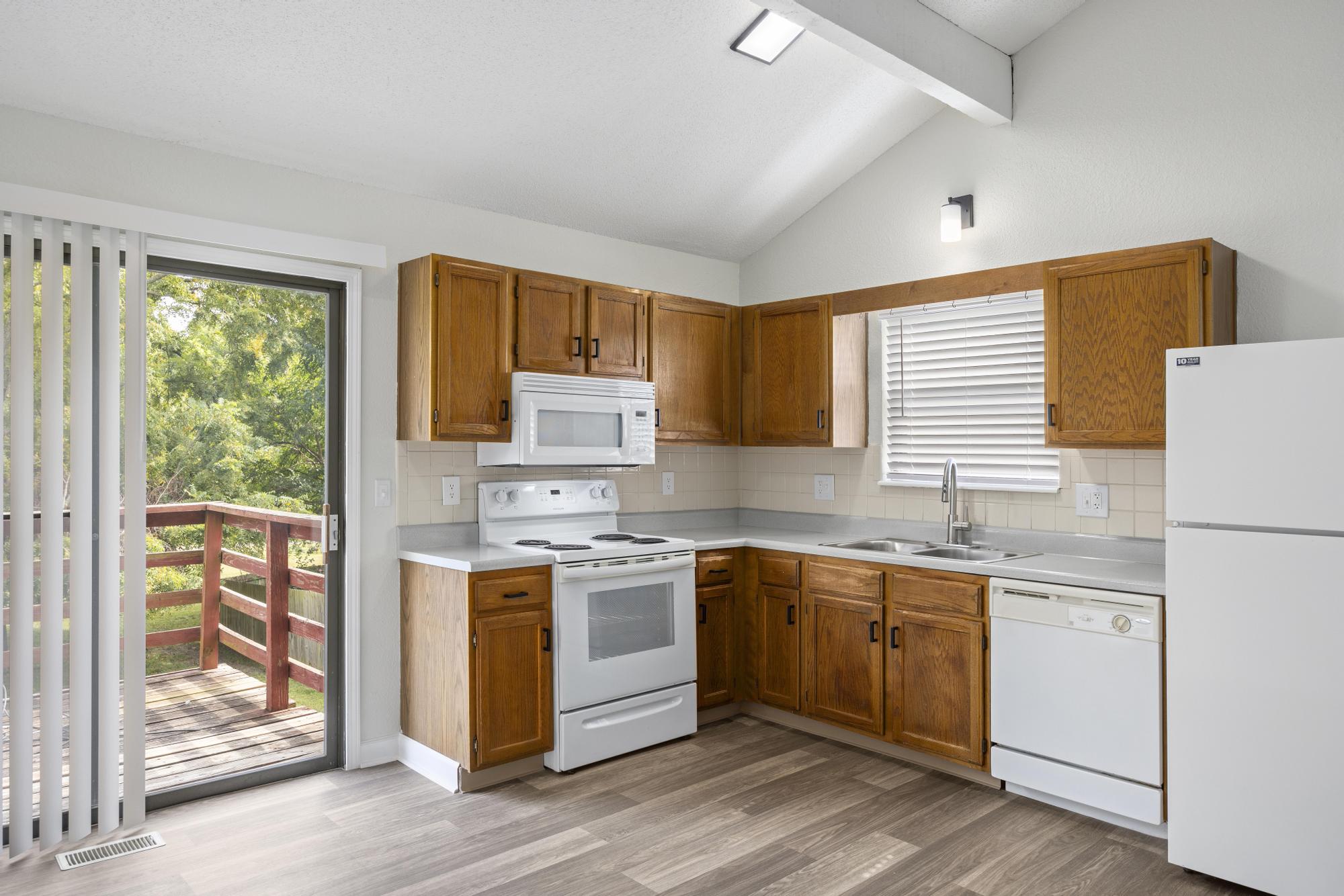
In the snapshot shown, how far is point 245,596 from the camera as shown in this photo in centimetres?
338

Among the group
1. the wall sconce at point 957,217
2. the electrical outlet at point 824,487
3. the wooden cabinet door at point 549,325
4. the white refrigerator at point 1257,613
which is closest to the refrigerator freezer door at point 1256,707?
the white refrigerator at point 1257,613

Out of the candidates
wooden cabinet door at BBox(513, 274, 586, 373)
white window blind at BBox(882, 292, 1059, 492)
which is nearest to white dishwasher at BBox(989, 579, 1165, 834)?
white window blind at BBox(882, 292, 1059, 492)

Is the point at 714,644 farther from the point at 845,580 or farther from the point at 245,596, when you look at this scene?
the point at 245,596

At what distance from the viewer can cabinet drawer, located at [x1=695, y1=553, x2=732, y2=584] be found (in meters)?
4.10

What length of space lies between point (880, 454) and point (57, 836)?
3.66 metres

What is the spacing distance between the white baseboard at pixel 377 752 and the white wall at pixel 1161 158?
10.3ft

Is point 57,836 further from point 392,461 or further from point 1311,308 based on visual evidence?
point 1311,308

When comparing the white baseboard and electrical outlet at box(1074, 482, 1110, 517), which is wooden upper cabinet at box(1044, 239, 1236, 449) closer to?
electrical outlet at box(1074, 482, 1110, 517)

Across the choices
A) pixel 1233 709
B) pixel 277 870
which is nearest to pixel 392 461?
pixel 277 870

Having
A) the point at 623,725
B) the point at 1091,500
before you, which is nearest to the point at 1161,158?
the point at 1091,500

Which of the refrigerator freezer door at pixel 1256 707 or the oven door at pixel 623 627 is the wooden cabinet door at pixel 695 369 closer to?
the oven door at pixel 623 627

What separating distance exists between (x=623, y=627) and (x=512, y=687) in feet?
1.80

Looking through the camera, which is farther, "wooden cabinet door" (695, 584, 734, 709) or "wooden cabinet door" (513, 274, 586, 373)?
"wooden cabinet door" (695, 584, 734, 709)

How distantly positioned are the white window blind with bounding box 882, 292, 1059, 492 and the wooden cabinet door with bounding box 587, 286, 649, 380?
4.08 feet
